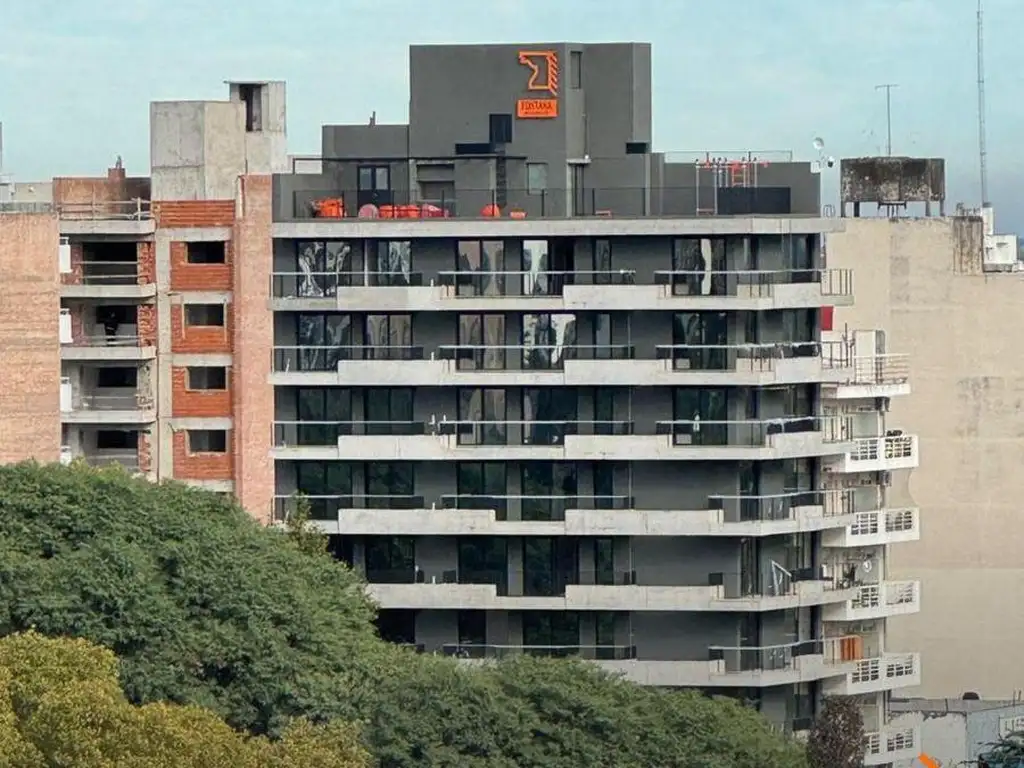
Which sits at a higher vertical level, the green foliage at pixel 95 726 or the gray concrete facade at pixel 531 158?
the gray concrete facade at pixel 531 158

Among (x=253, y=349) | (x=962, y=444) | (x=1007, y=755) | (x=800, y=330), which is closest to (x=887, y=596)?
(x=800, y=330)

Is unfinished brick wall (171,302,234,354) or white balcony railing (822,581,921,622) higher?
unfinished brick wall (171,302,234,354)

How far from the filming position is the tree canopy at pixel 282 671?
79938 millimetres

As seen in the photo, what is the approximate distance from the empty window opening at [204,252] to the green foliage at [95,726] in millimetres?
25278

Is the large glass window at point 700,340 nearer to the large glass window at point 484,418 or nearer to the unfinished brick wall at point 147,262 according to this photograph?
the large glass window at point 484,418

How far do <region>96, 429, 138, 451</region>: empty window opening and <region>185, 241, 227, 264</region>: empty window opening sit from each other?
4855mm

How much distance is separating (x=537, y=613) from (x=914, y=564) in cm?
2749

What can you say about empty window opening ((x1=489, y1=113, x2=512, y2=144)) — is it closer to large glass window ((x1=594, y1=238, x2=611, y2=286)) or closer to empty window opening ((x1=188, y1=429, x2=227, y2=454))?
large glass window ((x1=594, y1=238, x2=611, y2=286))

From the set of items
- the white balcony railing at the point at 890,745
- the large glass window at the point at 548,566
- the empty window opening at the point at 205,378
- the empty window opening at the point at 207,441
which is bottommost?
the white balcony railing at the point at 890,745

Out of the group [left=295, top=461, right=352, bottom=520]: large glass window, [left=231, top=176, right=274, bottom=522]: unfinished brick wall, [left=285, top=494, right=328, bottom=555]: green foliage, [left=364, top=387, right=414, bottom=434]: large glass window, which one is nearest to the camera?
[left=285, top=494, right=328, bottom=555]: green foliage

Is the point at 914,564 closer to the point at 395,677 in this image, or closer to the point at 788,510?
the point at 788,510

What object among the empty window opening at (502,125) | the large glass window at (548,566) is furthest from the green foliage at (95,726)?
the empty window opening at (502,125)

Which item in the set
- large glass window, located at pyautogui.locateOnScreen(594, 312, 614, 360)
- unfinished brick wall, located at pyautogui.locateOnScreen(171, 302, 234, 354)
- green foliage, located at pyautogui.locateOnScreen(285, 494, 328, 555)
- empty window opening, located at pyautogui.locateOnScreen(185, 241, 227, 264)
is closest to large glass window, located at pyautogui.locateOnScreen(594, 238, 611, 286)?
large glass window, located at pyautogui.locateOnScreen(594, 312, 614, 360)

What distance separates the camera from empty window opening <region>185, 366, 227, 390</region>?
101 meters
